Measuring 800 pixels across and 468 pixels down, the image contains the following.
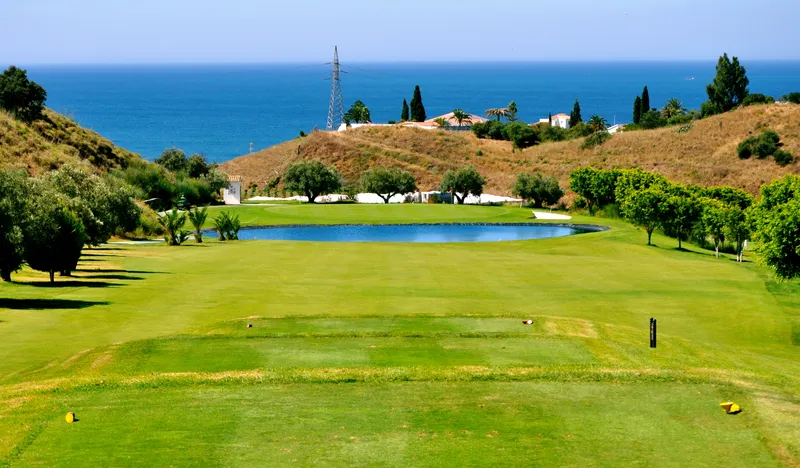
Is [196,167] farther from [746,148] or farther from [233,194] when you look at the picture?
[746,148]

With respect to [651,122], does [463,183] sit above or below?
below

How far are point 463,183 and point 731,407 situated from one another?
98.5 metres

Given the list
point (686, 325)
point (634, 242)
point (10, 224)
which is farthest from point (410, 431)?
point (634, 242)

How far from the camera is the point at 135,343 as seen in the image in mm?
23781

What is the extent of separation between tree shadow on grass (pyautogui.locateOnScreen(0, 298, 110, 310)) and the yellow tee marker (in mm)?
19722

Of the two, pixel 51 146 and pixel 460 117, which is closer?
pixel 51 146

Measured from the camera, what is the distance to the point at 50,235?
3553 cm

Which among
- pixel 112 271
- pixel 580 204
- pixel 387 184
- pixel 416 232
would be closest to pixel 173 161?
pixel 387 184

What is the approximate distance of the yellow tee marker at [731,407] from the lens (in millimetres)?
17906

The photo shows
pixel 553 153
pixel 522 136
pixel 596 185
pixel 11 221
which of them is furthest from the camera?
pixel 522 136

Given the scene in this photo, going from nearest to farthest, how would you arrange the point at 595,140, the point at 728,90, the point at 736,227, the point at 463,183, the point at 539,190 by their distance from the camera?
the point at 736,227 → the point at 539,190 → the point at 463,183 → the point at 595,140 → the point at 728,90

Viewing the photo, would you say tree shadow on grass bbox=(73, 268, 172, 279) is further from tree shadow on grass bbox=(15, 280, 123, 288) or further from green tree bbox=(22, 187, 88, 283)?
tree shadow on grass bbox=(15, 280, 123, 288)

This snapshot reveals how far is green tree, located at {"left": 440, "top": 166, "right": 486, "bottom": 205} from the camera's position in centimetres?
11606

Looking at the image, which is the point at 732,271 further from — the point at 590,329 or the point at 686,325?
the point at 590,329
